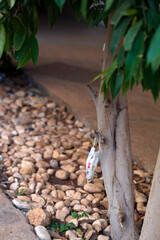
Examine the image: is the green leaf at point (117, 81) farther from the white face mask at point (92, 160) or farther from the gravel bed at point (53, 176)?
the gravel bed at point (53, 176)

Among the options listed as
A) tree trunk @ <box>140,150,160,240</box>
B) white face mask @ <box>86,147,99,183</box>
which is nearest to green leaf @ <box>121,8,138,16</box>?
tree trunk @ <box>140,150,160,240</box>

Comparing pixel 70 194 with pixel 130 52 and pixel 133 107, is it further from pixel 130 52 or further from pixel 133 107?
pixel 133 107

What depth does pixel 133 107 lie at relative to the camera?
3.80m

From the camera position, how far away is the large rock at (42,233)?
1661 mm

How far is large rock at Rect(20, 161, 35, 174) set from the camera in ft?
7.80

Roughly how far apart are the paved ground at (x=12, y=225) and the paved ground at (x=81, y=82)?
3.61 ft

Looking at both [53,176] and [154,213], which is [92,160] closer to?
[154,213]

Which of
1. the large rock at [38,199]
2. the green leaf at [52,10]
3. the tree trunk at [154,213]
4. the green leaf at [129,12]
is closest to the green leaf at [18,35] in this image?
the green leaf at [52,10]

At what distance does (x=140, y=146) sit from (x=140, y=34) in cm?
223

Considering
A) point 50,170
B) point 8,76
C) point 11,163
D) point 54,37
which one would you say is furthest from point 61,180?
point 54,37

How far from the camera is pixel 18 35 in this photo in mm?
1091

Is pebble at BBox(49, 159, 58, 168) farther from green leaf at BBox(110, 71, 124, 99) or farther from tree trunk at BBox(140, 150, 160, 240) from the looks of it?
green leaf at BBox(110, 71, 124, 99)

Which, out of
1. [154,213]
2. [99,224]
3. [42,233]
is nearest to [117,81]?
[154,213]

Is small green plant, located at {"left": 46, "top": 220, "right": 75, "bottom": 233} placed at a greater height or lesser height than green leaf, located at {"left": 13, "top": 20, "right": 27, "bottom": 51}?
lesser
